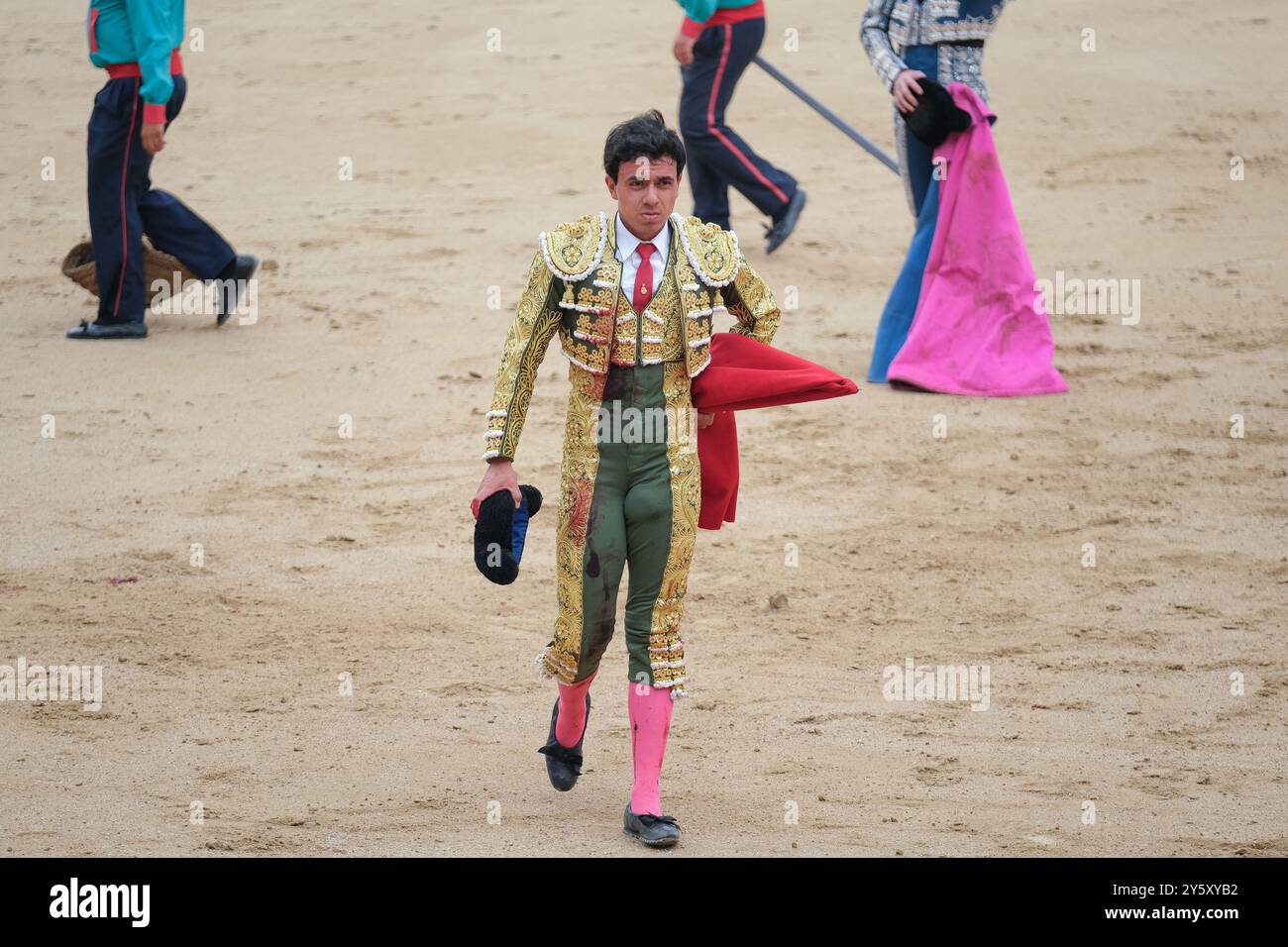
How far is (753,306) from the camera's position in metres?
4.25

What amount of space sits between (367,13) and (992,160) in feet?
28.3

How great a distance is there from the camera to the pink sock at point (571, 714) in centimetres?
435

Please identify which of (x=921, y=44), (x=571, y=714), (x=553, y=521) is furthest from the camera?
(x=921, y=44)

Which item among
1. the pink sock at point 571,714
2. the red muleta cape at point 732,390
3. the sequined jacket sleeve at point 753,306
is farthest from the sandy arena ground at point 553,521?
the sequined jacket sleeve at point 753,306

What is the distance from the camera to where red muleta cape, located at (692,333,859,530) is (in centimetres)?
414

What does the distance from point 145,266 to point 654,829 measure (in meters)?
5.24

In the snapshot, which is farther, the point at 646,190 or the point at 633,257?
the point at 633,257

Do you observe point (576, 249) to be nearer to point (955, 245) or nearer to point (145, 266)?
point (955, 245)

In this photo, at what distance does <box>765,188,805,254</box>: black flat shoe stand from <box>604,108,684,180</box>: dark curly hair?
18.5 ft

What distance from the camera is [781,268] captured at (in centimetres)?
955

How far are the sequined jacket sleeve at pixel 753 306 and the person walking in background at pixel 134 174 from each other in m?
4.38

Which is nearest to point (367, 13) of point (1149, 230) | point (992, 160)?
point (1149, 230)

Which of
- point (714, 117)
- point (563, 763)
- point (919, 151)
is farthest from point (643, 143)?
point (714, 117)

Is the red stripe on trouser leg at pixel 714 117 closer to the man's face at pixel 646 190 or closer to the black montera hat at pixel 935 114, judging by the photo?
the black montera hat at pixel 935 114
